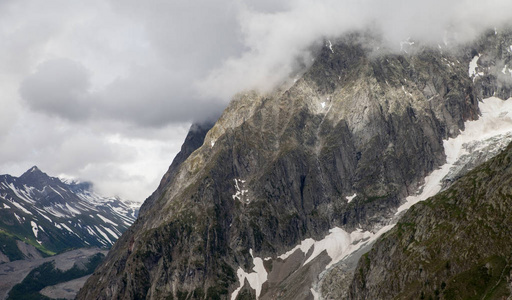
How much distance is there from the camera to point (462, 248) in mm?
168000

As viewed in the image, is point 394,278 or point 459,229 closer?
point 459,229

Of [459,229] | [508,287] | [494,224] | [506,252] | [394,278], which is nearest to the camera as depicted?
[508,287]

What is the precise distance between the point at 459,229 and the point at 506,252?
2642 cm

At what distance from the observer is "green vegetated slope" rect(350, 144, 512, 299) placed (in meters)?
151

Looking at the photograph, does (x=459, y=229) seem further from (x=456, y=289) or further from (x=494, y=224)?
(x=456, y=289)

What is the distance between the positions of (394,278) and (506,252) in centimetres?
5048

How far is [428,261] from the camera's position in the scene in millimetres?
178500

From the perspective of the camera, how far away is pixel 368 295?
198750 millimetres

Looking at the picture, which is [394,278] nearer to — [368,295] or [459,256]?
[368,295]

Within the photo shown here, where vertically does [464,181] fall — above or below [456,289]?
above

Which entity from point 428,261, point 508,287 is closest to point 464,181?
point 428,261

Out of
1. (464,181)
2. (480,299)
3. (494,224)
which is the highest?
(464,181)

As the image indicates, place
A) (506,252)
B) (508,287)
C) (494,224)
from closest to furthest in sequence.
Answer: (508,287) < (506,252) < (494,224)

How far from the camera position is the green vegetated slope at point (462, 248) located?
15088 centimetres
